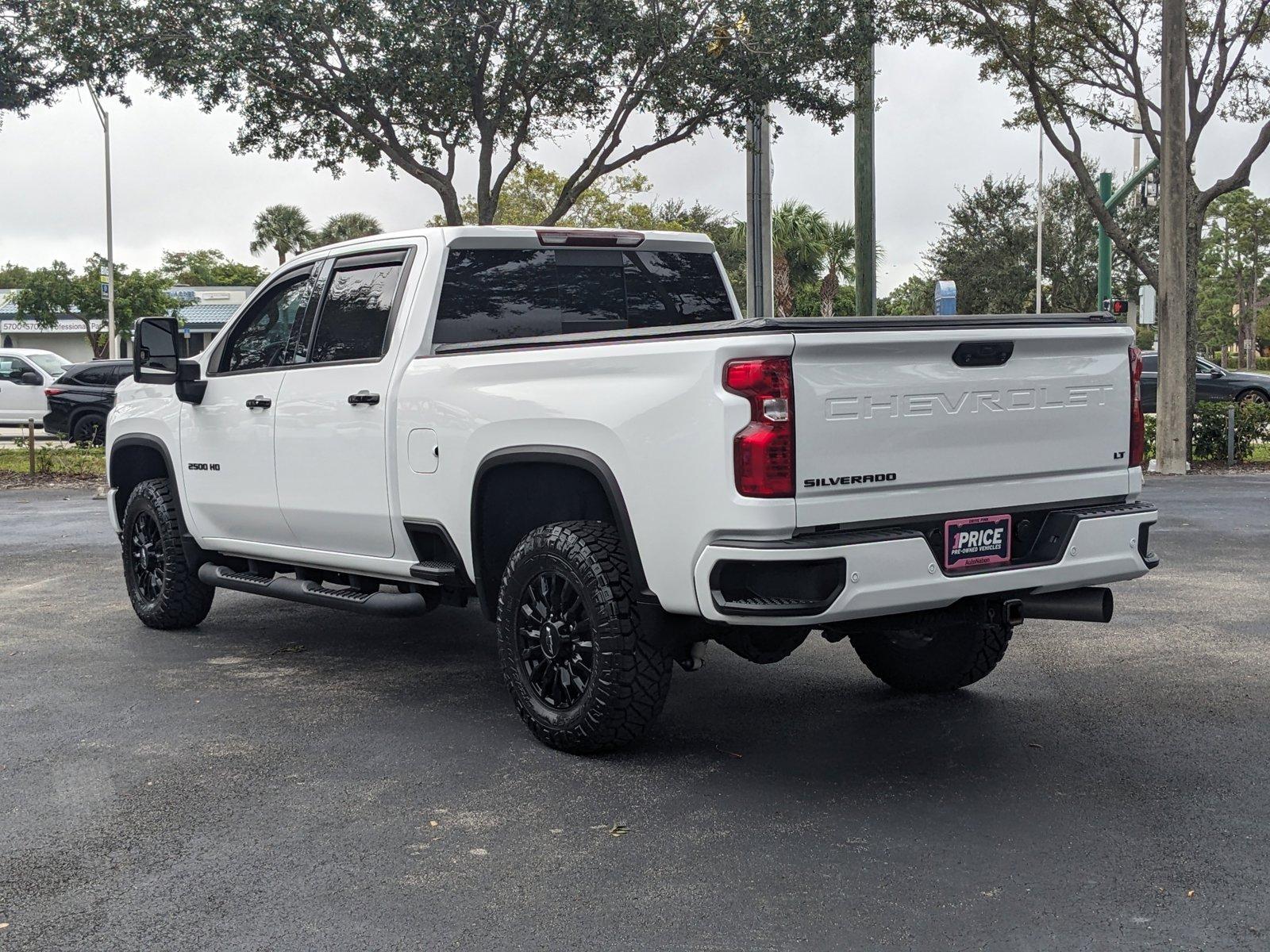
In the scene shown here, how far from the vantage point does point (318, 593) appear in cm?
680

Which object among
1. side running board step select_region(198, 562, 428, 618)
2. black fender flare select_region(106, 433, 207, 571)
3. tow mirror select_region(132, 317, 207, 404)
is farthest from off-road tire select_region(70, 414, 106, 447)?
tow mirror select_region(132, 317, 207, 404)

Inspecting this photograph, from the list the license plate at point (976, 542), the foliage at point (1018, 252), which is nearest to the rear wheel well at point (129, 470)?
the license plate at point (976, 542)

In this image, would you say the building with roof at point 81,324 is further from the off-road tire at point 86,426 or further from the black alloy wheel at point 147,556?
the black alloy wheel at point 147,556

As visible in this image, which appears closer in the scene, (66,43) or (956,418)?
(956,418)

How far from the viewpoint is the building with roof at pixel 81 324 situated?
7166cm

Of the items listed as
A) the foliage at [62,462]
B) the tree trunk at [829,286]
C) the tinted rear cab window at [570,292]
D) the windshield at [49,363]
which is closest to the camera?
the tinted rear cab window at [570,292]

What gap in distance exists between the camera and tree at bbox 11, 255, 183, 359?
57.2m

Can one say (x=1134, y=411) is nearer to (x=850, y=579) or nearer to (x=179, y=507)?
(x=850, y=579)

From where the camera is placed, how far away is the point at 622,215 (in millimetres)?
45781

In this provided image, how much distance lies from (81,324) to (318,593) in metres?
73.1

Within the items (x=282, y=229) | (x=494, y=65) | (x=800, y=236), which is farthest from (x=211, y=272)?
(x=494, y=65)

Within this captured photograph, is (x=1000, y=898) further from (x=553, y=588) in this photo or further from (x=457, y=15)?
(x=457, y=15)

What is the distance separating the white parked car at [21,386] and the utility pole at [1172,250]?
19723 millimetres

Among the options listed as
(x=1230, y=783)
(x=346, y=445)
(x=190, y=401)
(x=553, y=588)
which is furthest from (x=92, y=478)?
(x=1230, y=783)
